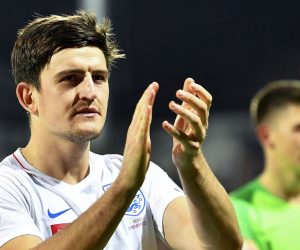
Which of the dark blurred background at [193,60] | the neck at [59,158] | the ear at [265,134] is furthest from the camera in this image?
the dark blurred background at [193,60]

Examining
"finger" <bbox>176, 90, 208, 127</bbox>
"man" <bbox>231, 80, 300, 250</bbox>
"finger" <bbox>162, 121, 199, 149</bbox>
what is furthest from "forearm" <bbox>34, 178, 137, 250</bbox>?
"man" <bbox>231, 80, 300, 250</bbox>

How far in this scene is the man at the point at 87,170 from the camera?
3002 millimetres

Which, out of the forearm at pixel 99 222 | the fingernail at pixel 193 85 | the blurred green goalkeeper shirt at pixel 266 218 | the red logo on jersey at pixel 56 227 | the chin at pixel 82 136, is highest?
the fingernail at pixel 193 85

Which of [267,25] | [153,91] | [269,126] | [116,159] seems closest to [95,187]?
[116,159]

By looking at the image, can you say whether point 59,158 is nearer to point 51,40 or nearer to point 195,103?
point 51,40

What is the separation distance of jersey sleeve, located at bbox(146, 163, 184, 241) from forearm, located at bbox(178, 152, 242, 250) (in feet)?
0.97

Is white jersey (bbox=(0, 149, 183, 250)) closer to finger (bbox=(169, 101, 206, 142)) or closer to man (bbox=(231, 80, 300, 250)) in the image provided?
finger (bbox=(169, 101, 206, 142))

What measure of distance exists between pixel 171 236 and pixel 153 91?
0.73 m

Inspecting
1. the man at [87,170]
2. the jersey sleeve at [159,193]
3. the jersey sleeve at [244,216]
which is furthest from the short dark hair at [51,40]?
the jersey sleeve at [244,216]

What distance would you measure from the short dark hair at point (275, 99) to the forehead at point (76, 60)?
241 cm

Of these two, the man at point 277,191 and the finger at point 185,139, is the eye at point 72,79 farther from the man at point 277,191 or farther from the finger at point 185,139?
the man at point 277,191

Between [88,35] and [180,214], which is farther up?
[88,35]

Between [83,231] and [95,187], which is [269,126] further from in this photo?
[83,231]

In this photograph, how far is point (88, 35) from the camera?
11.9 ft
